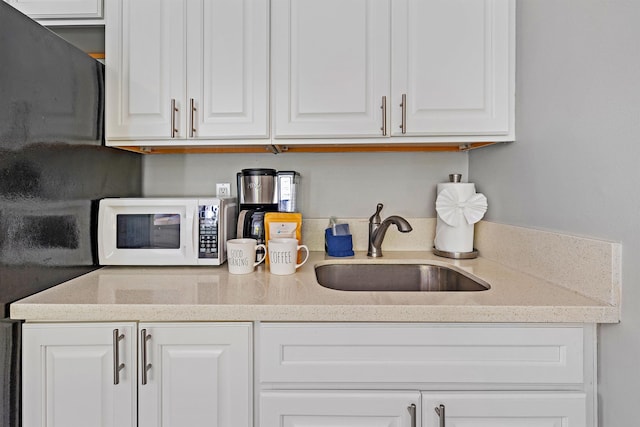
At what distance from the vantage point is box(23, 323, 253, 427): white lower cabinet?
0.93 metres

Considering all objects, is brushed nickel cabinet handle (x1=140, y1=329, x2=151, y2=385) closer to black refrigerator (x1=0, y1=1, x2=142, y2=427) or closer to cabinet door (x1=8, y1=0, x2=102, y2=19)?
black refrigerator (x1=0, y1=1, x2=142, y2=427)

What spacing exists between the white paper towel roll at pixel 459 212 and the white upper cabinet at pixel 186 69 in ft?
2.64

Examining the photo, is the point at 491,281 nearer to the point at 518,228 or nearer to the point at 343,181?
the point at 518,228

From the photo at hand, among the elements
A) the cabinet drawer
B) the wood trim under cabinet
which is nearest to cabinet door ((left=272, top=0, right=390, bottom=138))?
the wood trim under cabinet

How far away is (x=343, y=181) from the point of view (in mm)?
1702

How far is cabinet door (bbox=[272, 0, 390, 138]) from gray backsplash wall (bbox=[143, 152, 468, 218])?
37 centimetres

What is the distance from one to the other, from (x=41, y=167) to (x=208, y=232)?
1.74 feet

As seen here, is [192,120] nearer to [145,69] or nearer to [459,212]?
[145,69]

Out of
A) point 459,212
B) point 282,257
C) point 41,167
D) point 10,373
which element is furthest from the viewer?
point 459,212

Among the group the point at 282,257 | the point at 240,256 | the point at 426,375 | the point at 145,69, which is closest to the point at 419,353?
the point at 426,375

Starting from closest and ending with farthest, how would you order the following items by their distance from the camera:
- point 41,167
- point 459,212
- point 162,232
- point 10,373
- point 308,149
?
1. point 10,373
2. point 41,167
3. point 162,232
4. point 459,212
5. point 308,149

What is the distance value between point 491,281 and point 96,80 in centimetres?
158

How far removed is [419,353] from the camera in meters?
0.92

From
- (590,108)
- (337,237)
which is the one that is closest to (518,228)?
(590,108)
